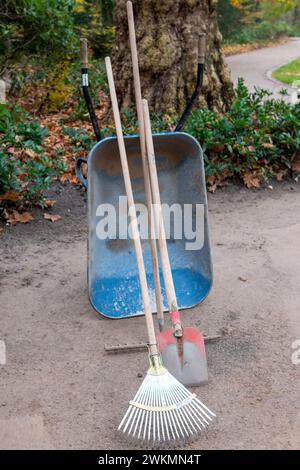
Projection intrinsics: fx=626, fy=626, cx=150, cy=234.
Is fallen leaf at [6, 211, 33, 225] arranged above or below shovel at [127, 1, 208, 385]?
below

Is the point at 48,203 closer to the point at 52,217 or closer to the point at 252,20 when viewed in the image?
the point at 52,217

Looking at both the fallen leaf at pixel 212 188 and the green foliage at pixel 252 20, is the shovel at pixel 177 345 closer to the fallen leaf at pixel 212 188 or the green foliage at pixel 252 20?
the fallen leaf at pixel 212 188

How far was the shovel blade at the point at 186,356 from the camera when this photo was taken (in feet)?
9.95

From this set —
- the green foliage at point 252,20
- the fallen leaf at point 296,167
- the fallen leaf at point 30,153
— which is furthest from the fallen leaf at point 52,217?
the green foliage at point 252,20

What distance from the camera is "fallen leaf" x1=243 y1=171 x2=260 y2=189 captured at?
591 cm

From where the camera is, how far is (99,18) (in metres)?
14.1

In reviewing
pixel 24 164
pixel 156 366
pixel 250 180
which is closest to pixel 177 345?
pixel 156 366

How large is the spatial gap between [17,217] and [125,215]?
1.45m

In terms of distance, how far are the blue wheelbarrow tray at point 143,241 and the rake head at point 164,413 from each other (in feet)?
3.32

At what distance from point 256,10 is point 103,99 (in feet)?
61.4

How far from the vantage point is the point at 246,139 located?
5.95 metres

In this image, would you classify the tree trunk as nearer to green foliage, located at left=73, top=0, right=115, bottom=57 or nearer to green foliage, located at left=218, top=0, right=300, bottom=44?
green foliage, located at left=73, top=0, right=115, bottom=57

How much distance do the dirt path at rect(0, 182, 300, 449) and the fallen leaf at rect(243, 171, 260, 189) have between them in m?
0.68

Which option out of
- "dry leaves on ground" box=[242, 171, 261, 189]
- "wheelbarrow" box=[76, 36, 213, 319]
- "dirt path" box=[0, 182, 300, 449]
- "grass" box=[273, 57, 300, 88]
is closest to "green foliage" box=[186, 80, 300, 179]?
"dry leaves on ground" box=[242, 171, 261, 189]
